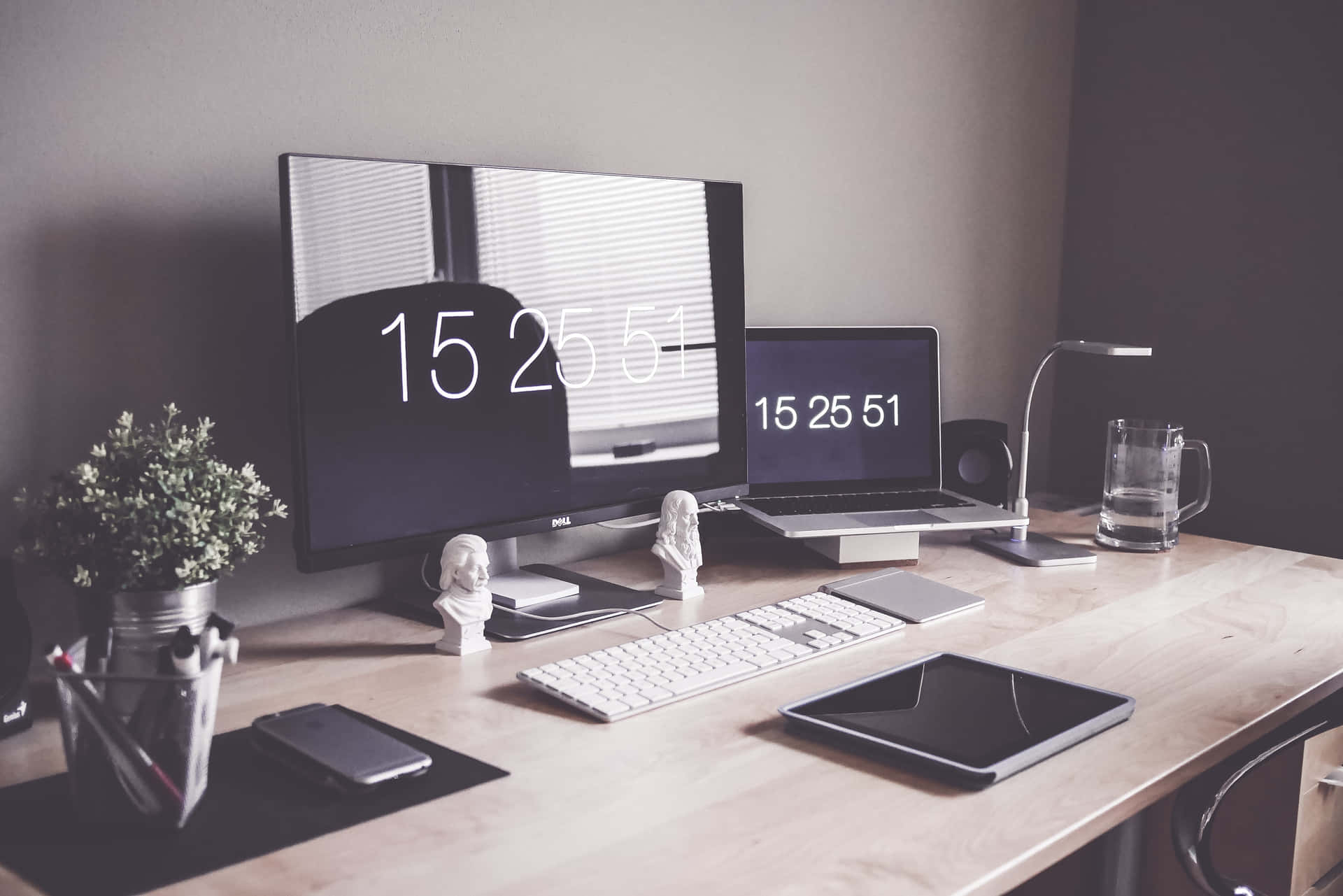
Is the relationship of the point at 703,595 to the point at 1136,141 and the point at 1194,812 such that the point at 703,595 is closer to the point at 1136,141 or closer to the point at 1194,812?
the point at 1194,812

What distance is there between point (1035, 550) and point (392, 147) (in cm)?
115

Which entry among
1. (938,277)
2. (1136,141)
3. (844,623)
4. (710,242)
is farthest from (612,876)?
(1136,141)

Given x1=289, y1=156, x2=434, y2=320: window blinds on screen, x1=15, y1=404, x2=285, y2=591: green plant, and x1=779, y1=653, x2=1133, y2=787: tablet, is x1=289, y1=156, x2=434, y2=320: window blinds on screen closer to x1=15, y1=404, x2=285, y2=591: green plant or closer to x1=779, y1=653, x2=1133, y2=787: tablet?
x1=15, y1=404, x2=285, y2=591: green plant

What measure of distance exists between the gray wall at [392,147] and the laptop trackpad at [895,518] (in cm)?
41

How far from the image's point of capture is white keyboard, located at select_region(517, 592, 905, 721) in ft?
3.69

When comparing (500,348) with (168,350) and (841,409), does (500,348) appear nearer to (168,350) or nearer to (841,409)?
(168,350)

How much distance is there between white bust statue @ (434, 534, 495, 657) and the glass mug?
112 centimetres

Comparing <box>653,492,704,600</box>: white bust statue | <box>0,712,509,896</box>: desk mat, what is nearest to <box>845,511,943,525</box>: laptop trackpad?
<box>653,492,704,600</box>: white bust statue

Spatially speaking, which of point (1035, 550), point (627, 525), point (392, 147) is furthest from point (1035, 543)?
point (392, 147)

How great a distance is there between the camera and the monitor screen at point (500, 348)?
1.22 m

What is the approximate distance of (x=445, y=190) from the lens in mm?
1318

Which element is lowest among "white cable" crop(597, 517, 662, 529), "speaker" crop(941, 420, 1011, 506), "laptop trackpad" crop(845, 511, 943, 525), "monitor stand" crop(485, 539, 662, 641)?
"monitor stand" crop(485, 539, 662, 641)

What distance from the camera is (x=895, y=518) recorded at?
1745mm

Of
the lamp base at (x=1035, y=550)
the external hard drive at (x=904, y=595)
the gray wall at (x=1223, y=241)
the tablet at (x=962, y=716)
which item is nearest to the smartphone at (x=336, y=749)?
the tablet at (x=962, y=716)
